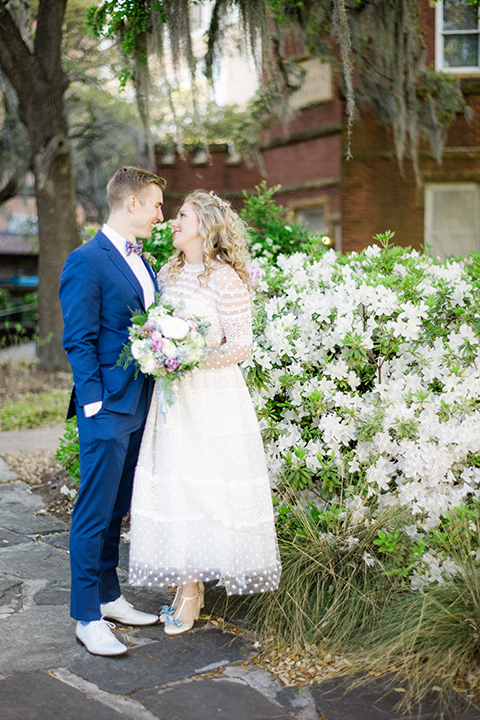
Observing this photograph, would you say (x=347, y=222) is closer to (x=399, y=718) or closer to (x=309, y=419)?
(x=309, y=419)

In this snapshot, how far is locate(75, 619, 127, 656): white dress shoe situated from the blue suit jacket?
941 millimetres

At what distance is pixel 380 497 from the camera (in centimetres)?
342

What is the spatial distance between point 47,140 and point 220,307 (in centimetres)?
799

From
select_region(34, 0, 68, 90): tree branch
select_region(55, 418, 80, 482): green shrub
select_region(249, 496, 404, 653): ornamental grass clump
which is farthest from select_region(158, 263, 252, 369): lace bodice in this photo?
select_region(34, 0, 68, 90): tree branch

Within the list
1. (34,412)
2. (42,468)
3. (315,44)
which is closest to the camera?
(42,468)

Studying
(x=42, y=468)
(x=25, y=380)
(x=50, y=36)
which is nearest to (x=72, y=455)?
(x=42, y=468)

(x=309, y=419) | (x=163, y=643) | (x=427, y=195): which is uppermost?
(x=427, y=195)

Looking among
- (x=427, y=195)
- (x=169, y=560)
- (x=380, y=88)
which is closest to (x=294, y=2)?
(x=380, y=88)

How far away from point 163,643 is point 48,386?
6.96 m

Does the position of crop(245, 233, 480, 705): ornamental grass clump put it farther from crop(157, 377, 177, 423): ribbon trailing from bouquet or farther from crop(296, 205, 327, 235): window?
crop(296, 205, 327, 235): window

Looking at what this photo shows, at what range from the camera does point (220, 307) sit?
304 centimetres

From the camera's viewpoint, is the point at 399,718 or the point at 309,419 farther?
the point at 309,419

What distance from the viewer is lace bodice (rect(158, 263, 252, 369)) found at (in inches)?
118

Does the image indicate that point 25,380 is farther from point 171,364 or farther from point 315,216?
point 171,364
